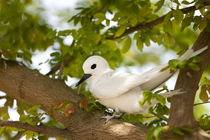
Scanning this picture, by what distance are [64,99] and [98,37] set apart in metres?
1.07

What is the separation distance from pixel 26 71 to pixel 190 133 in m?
1.79

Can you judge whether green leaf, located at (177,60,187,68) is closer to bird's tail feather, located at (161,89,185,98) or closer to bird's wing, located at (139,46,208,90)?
bird's wing, located at (139,46,208,90)

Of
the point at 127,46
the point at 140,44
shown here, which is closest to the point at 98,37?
the point at 127,46

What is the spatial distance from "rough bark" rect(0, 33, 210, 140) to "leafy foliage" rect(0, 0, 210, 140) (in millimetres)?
105

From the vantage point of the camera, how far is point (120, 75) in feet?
8.63

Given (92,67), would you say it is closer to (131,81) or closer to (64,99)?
(64,99)

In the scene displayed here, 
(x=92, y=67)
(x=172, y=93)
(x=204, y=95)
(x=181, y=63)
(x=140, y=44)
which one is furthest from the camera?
(x=140, y=44)

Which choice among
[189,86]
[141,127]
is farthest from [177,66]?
[141,127]

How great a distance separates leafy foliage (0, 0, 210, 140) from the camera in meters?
2.66

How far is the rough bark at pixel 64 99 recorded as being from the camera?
241 centimetres

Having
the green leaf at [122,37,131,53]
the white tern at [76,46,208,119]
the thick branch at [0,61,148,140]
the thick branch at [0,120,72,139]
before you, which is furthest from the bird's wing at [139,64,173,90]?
the green leaf at [122,37,131,53]

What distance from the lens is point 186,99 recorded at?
2359 mm

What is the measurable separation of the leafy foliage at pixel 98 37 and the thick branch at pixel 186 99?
121 mm

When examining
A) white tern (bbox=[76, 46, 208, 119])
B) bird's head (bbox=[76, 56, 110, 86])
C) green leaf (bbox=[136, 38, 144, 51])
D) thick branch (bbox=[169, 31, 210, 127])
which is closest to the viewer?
thick branch (bbox=[169, 31, 210, 127])
